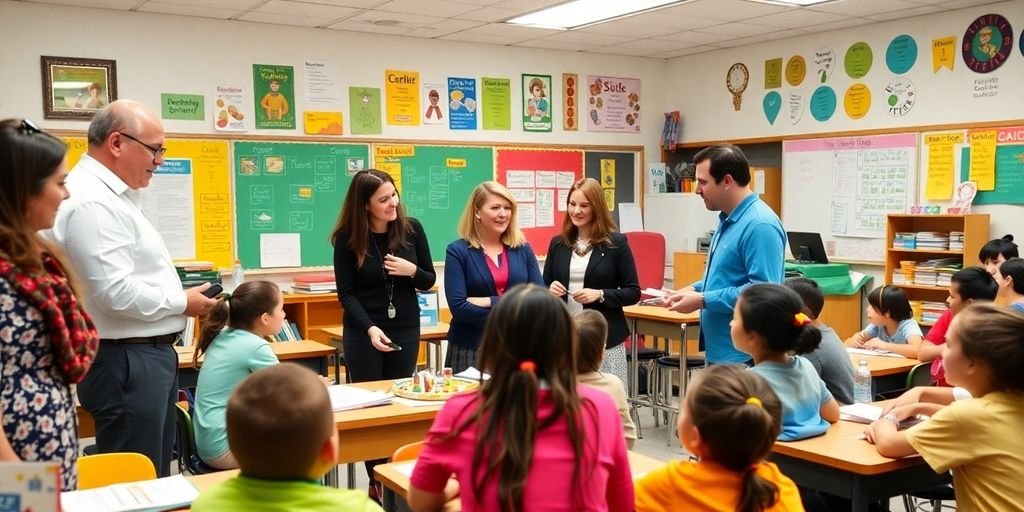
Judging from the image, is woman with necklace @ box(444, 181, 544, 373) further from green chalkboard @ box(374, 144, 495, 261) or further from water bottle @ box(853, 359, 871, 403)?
green chalkboard @ box(374, 144, 495, 261)

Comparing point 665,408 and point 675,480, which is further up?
point 675,480

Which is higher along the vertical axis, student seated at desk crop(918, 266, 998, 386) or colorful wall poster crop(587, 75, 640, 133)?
colorful wall poster crop(587, 75, 640, 133)

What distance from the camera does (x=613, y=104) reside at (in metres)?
8.61

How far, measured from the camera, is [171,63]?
256 inches

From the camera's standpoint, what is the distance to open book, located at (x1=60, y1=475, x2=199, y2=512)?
1.94 m

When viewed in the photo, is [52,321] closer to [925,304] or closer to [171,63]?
[171,63]

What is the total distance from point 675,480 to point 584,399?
29 centimetres

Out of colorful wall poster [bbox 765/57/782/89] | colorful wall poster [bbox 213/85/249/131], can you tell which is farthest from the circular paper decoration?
colorful wall poster [bbox 213/85/249/131]

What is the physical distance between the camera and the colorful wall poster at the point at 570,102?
8297 millimetres

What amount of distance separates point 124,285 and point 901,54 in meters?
6.32

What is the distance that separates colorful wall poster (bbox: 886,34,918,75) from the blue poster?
3387mm

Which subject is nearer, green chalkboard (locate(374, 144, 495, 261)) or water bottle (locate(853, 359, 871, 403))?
water bottle (locate(853, 359, 871, 403))

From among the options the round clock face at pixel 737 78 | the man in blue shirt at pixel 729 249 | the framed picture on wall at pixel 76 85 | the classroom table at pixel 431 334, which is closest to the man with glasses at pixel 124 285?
the man in blue shirt at pixel 729 249

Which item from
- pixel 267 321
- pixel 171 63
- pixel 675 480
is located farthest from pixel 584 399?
pixel 171 63
